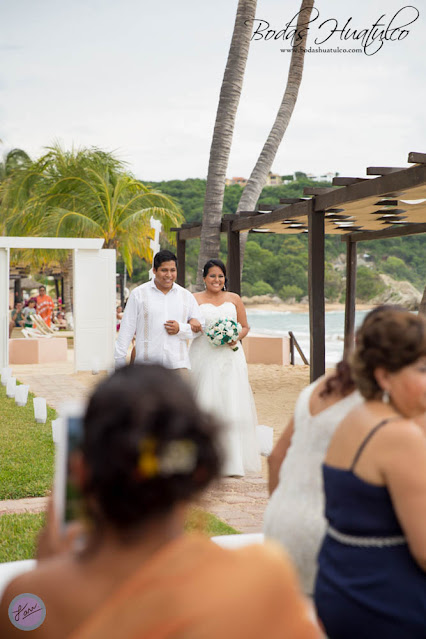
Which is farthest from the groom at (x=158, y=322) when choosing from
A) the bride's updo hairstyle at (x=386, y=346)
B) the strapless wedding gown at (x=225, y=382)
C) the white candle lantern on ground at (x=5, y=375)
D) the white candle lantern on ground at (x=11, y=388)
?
the white candle lantern on ground at (x=5, y=375)

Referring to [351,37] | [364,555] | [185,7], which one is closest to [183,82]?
[185,7]

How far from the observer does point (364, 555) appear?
6.53 feet

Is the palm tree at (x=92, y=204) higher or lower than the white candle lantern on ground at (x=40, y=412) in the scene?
higher

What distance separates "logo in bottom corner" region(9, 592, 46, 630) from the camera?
1381 millimetres

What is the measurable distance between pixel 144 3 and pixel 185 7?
10.3ft

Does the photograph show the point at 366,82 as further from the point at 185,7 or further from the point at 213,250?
the point at 213,250

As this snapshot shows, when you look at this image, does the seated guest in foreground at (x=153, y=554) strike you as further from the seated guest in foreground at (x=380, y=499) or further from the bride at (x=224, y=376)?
the bride at (x=224, y=376)

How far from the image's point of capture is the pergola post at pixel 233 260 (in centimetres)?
1419

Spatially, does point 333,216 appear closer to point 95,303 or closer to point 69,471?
point 95,303

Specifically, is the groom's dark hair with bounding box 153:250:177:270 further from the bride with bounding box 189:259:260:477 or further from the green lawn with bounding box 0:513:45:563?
the green lawn with bounding box 0:513:45:563

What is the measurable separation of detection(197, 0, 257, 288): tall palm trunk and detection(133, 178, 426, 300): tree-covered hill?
4612 centimetres

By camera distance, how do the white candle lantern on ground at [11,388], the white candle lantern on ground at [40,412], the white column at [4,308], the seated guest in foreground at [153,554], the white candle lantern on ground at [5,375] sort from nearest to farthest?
the seated guest in foreground at [153,554]
the white candle lantern on ground at [40,412]
the white candle lantern on ground at [11,388]
the white candle lantern on ground at [5,375]
the white column at [4,308]

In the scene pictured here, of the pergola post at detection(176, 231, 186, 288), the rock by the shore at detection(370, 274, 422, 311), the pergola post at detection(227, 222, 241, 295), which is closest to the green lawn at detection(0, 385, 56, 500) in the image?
the pergola post at detection(227, 222, 241, 295)

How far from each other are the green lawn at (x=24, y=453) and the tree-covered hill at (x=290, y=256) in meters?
51.1
